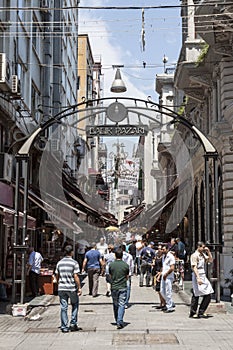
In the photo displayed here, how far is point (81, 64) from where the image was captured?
2308 inches

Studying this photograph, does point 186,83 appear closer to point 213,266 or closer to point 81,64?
point 213,266

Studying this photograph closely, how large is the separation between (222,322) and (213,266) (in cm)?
334

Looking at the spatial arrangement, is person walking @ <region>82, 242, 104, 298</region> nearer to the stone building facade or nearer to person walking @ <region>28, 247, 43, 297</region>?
person walking @ <region>28, 247, 43, 297</region>

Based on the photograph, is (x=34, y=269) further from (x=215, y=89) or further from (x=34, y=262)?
(x=215, y=89)

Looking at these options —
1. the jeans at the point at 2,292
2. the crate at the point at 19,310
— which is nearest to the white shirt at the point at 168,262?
the crate at the point at 19,310

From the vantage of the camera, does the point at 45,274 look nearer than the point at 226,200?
Yes

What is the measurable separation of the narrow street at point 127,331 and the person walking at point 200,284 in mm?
305

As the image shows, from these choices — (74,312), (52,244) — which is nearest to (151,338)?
(74,312)

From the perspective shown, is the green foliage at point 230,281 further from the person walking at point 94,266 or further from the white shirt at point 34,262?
the white shirt at point 34,262

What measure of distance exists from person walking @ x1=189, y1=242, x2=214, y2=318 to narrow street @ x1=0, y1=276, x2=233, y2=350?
31cm

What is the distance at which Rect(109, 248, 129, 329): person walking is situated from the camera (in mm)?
12625

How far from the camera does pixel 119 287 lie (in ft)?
42.1

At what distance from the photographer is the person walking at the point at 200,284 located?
1384cm

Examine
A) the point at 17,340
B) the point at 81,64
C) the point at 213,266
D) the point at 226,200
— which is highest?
the point at 81,64
